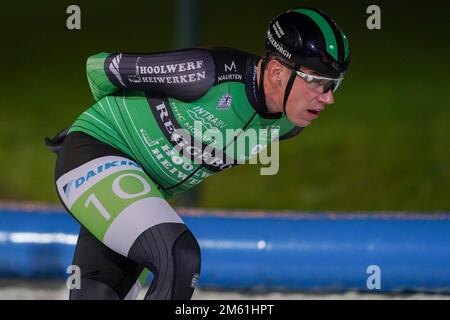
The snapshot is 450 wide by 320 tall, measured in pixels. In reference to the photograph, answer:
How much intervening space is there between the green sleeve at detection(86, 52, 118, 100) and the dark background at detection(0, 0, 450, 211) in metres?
4.62

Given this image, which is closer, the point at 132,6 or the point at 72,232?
the point at 72,232

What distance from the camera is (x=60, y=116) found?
852cm

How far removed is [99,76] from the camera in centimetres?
293

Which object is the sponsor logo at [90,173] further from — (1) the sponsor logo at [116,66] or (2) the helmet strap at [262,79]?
(2) the helmet strap at [262,79]

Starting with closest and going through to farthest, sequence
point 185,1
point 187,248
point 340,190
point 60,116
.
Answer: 1. point 187,248
2. point 185,1
3. point 340,190
4. point 60,116

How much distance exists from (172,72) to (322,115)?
5.64 m

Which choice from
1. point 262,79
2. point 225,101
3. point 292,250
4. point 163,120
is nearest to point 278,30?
point 262,79

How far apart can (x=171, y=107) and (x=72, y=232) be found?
2.17m

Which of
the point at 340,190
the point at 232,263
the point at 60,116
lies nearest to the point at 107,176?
the point at 232,263

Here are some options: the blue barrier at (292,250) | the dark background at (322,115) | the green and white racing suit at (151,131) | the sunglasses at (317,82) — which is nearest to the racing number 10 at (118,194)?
the green and white racing suit at (151,131)

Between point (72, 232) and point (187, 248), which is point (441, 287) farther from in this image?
point (187, 248)

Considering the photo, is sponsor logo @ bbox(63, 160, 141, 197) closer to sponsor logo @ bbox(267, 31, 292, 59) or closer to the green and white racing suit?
the green and white racing suit

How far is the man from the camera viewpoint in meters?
2.65

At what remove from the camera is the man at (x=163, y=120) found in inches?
104
